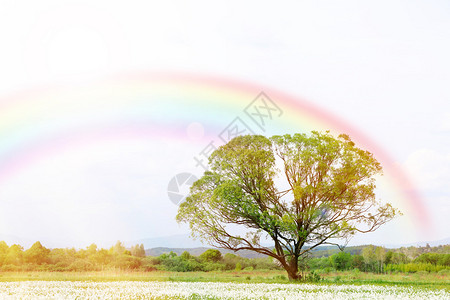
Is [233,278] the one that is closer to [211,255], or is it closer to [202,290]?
[202,290]

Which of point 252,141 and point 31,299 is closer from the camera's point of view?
point 31,299

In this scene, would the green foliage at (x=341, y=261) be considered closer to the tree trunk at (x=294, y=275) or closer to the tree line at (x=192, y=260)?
the tree line at (x=192, y=260)

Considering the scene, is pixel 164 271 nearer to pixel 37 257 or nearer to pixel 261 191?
pixel 37 257

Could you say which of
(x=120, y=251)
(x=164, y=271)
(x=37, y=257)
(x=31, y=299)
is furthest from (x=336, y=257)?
(x=31, y=299)

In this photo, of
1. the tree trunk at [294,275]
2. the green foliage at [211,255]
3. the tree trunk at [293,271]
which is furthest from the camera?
the green foliage at [211,255]

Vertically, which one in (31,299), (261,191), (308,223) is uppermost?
(261,191)

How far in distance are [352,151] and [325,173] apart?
9.09 feet

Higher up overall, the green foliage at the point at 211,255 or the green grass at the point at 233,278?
the green foliage at the point at 211,255

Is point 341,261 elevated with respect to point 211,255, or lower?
lower

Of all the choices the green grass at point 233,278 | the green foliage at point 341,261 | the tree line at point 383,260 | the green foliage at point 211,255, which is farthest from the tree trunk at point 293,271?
the green foliage at point 341,261

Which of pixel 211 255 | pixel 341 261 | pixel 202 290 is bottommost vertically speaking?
pixel 202 290

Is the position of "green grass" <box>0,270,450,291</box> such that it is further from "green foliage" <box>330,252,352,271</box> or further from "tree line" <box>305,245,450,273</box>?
"green foliage" <box>330,252,352,271</box>

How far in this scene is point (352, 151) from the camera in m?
35.2

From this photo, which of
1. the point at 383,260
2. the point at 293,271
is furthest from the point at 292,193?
the point at 383,260
